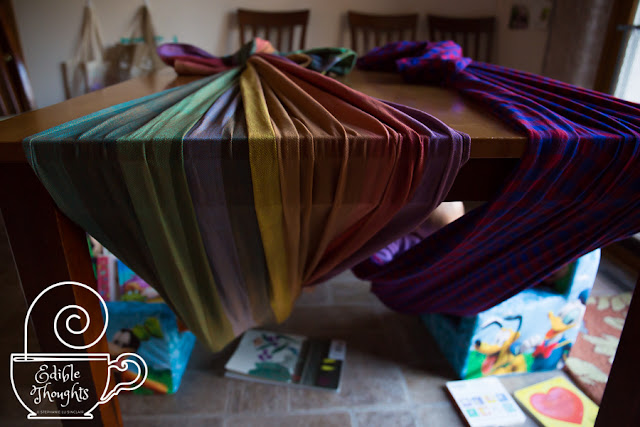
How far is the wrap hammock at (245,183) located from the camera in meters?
0.65

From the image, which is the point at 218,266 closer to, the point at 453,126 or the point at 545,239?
the point at 453,126

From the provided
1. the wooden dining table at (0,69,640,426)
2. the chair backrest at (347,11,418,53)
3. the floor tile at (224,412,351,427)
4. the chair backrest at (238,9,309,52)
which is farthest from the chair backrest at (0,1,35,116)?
the chair backrest at (347,11,418,53)

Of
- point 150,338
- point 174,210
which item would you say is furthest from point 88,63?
point 174,210

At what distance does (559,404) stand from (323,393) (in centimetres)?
62

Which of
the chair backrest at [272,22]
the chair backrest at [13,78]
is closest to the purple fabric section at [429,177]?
the chair backrest at [13,78]

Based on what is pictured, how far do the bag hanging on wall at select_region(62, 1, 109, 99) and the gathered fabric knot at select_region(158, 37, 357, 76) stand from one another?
5.09 feet

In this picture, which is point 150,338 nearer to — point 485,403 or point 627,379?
point 485,403

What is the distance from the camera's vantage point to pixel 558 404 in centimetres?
113

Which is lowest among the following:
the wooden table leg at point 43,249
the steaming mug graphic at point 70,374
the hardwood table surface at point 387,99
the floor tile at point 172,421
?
the floor tile at point 172,421

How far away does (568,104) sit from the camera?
84cm

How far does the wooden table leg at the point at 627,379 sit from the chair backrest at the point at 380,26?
2.42 m

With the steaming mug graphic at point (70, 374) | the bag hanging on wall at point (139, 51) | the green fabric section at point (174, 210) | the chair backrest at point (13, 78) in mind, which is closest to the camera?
the green fabric section at point (174, 210)

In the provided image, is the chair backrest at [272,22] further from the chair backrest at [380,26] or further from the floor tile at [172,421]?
the floor tile at [172,421]

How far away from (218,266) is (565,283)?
0.95 m
